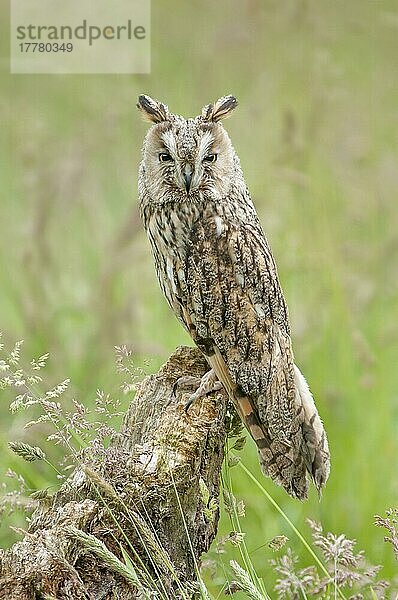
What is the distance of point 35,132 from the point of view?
20.7ft

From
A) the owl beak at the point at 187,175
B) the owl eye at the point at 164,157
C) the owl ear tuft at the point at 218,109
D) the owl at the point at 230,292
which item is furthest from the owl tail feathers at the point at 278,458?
the owl ear tuft at the point at 218,109

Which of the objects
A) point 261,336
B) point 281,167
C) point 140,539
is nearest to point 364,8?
point 281,167

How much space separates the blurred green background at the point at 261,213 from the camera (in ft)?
14.1

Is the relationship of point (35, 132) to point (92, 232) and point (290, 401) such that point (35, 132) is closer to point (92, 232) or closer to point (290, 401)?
point (92, 232)

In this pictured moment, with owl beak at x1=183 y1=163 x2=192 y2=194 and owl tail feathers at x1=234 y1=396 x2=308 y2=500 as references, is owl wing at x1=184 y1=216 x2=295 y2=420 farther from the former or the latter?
owl beak at x1=183 y1=163 x2=192 y2=194

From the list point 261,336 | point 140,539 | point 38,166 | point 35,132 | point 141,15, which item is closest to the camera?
point 140,539

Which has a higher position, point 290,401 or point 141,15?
point 141,15

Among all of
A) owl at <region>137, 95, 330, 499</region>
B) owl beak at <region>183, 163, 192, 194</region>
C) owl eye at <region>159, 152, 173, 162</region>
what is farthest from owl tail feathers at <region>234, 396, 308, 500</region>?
owl eye at <region>159, 152, 173, 162</region>

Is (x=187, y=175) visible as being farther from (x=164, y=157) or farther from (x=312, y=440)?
(x=312, y=440)

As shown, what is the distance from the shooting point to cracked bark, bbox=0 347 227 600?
2.49 metres

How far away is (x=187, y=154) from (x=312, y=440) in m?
1.05

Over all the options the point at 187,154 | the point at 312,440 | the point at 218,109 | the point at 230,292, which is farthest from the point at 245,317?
the point at 218,109

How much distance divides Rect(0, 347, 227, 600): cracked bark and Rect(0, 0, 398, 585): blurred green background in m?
0.42

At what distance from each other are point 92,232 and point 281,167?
1.19 m
